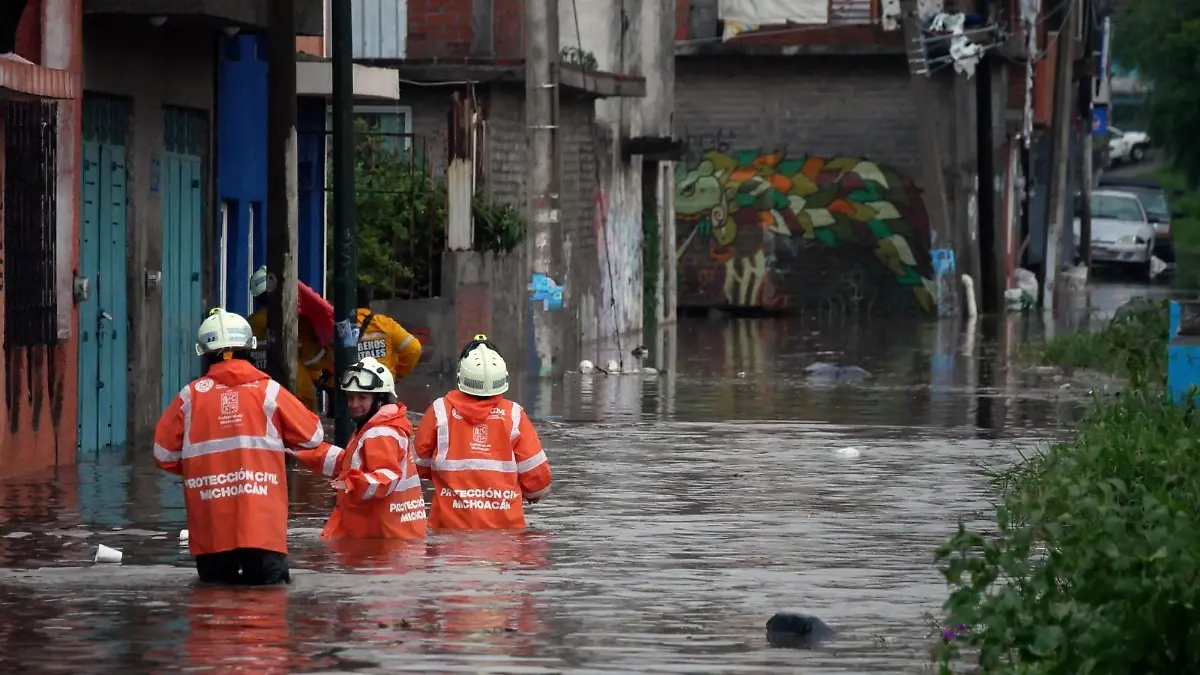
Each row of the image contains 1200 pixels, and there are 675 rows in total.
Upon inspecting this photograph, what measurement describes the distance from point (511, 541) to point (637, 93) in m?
20.5

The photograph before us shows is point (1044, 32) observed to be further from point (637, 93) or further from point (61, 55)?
point (61, 55)

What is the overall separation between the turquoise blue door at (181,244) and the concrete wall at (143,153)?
9.3 inches

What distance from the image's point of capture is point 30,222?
16.1 metres

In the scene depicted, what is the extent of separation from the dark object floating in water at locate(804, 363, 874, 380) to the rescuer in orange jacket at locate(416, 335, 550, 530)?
14.5 meters

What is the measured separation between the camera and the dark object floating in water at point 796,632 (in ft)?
30.5

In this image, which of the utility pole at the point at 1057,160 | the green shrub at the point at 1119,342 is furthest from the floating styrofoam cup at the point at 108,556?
the utility pole at the point at 1057,160

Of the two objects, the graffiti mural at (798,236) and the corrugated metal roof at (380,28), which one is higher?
the corrugated metal roof at (380,28)

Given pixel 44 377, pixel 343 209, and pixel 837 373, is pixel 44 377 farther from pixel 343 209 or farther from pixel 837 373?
pixel 837 373

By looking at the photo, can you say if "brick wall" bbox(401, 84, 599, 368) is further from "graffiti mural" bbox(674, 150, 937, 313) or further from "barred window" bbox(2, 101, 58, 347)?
"barred window" bbox(2, 101, 58, 347)

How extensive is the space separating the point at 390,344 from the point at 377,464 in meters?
6.30

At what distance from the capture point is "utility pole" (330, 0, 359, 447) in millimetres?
16016

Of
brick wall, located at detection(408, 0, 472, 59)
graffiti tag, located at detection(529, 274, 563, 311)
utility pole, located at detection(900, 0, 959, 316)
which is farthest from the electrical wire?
utility pole, located at detection(900, 0, 959, 316)

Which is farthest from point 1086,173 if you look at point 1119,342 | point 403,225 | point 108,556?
point 108,556

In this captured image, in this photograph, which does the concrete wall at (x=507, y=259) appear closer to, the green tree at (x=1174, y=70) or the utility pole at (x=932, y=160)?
the utility pole at (x=932, y=160)
